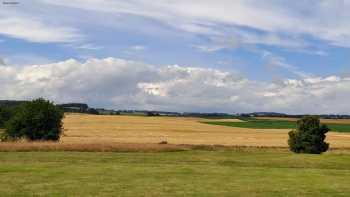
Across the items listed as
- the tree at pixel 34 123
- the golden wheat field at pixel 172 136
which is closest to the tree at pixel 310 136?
the golden wheat field at pixel 172 136

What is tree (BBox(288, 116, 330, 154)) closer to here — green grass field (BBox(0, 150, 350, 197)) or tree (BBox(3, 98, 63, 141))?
green grass field (BBox(0, 150, 350, 197))

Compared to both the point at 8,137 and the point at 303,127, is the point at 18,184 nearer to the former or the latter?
the point at 303,127

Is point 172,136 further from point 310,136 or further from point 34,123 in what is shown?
point 310,136

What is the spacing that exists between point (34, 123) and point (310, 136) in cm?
3147

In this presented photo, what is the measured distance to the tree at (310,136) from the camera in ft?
174

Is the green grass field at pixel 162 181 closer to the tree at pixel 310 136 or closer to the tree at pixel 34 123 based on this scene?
the tree at pixel 310 136

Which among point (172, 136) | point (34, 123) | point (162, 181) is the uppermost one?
point (34, 123)

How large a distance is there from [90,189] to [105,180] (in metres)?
3.51

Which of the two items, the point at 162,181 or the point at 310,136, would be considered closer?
the point at 162,181

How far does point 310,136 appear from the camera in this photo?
174 ft

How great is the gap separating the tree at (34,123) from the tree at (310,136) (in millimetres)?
28869

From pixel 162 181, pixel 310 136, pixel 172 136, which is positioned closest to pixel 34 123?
pixel 310 136

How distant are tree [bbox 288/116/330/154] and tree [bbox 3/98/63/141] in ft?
94.7

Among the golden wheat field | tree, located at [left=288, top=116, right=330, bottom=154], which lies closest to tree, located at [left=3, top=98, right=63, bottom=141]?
the golden wheat field
